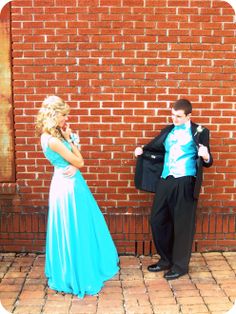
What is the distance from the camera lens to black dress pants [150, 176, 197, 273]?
4.26m

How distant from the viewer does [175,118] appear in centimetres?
420

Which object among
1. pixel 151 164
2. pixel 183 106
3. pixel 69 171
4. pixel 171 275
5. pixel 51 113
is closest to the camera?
pixel 51 113

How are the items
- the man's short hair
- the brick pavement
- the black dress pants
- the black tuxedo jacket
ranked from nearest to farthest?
the brick pavement → the man's short hair → the black dress pants → the black tuxedo jacket

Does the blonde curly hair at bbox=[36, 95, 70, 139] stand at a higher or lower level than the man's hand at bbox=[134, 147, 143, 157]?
higher

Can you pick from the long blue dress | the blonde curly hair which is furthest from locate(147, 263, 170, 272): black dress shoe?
the blonde curly hair

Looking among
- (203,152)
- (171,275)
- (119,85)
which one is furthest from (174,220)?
(119,85)

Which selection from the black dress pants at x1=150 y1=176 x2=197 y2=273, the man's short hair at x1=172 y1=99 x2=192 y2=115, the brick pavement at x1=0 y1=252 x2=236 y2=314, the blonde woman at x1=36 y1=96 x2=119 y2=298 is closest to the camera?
the brick pavement at x1=0 y1=252 x2=236 y2=314

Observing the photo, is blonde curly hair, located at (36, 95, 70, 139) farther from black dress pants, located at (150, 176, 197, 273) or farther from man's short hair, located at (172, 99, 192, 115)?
black dress pants, located at (150, 176, 197, 273)

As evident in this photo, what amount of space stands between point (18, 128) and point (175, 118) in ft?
5.89

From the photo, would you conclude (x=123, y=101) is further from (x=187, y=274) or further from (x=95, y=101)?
(x=187, y=274)

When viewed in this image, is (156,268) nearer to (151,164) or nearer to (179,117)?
(151,164)

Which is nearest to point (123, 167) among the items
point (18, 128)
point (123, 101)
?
point (123, 101)

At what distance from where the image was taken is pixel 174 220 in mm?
4320

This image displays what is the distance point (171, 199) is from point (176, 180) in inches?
8.4
